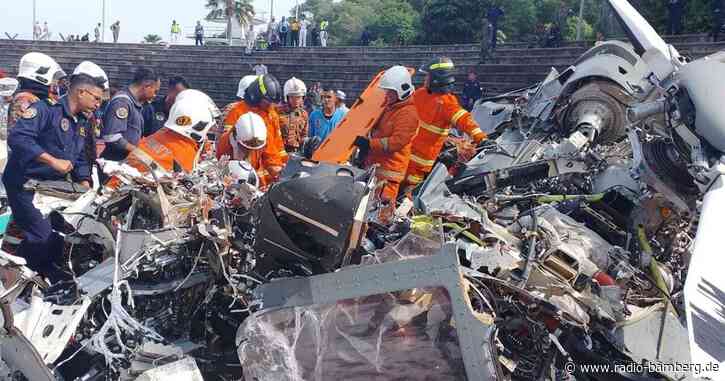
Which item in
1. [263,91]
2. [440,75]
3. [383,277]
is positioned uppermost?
[440,75]

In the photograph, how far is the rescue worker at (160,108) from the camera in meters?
7.27

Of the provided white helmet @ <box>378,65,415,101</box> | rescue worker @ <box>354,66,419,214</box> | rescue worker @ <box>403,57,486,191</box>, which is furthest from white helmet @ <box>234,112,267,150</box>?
rescue worker @ <box>403,57,486,191</box>

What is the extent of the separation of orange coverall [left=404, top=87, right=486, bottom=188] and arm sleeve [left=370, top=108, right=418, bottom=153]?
49 cm

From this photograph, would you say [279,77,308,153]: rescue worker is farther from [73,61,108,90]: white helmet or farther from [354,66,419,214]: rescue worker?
[73,61,108,90]: white helmet

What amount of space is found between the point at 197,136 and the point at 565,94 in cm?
365

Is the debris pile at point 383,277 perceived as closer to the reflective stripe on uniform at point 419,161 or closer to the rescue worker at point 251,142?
the rescue worker at point 251,142

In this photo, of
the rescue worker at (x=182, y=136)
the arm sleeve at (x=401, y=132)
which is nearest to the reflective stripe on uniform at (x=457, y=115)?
the arm sleeve at (x=401, y=132)

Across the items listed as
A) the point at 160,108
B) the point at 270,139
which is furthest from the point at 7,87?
the point at 270,139

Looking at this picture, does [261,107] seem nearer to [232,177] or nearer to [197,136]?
[197,136]

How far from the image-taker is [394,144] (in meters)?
5.64

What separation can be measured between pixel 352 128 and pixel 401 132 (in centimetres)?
64

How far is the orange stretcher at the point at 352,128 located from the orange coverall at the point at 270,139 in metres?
0.35

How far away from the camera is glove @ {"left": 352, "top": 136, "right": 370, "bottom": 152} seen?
5.79 m

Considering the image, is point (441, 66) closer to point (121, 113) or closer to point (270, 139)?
point (270, 139)
